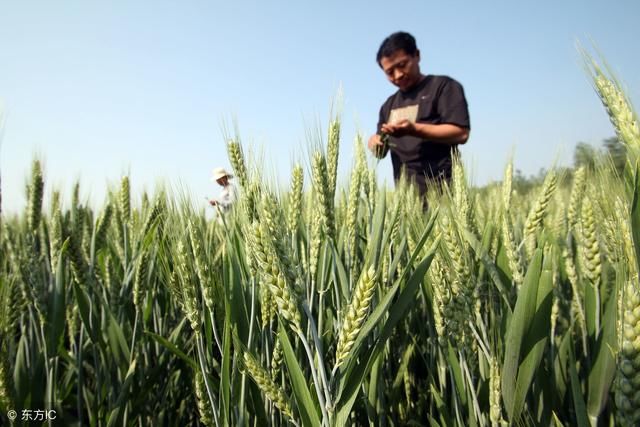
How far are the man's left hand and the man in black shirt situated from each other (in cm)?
32

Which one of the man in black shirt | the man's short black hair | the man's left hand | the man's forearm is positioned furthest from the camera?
the man's short black hair

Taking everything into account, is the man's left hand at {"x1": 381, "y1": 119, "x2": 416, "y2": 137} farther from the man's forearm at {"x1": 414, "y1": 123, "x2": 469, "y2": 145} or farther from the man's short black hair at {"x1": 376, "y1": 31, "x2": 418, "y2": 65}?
the man's short black hair at {"x1": 376, "y1": 31, "x2": 418, "y2": 65}

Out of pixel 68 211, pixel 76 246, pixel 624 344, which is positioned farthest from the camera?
pixel 68 211

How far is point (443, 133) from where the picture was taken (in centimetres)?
277

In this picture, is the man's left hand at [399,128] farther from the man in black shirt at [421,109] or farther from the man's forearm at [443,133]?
the man in black shirt at [421,109]

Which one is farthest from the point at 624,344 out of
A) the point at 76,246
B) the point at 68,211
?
the point at 68,211

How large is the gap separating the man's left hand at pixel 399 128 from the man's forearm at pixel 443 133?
4.4 inches

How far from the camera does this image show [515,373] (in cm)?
75

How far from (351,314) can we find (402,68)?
3.02 meters

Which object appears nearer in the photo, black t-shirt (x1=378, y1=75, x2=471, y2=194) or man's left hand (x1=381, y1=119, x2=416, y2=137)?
man's left hand (x1=381, y1=119, x2=416, y2=137)

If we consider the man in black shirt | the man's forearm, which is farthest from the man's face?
the man's forearm

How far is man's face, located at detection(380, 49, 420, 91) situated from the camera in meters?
3.18

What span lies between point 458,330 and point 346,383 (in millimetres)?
278

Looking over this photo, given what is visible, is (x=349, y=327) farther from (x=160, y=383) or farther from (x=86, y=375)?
(x=86, y=375)
